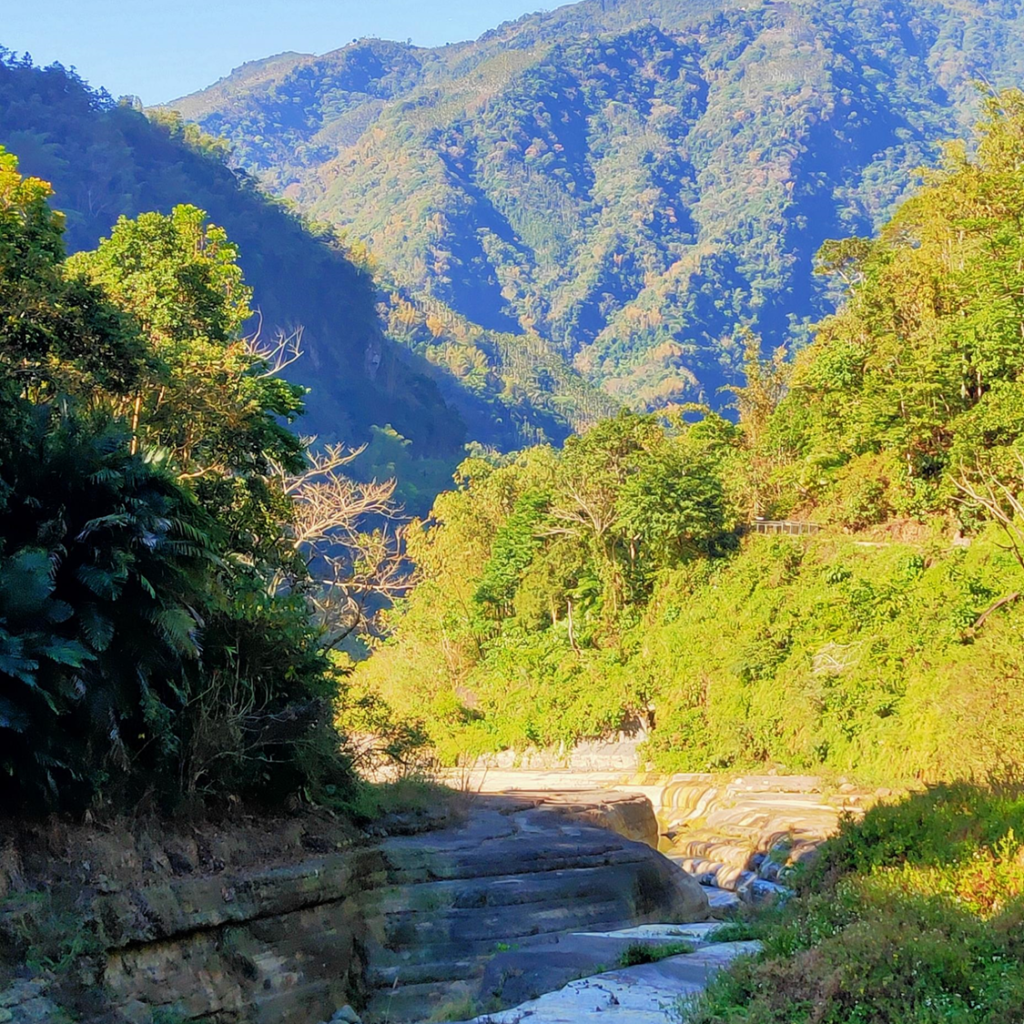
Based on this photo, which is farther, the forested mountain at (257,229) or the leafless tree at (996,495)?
the forested mountain at (257,229)

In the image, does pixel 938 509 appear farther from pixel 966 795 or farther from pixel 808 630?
pixel 966 795

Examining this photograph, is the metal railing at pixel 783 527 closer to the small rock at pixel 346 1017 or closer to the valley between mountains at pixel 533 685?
the valley between mountains at pixel 533 685

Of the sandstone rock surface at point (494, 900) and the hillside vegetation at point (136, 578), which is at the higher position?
the hillside vegetation at point (136, 578)

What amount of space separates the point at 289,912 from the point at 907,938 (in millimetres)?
6492

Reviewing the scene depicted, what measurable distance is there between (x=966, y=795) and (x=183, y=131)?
116898 millimetres

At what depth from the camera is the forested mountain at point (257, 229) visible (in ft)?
349

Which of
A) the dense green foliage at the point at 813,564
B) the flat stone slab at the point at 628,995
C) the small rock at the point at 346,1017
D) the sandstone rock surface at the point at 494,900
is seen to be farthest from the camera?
the dense green foliage at the point at 813,564

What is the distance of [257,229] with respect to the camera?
114 m

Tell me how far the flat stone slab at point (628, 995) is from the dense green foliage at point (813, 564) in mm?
10291

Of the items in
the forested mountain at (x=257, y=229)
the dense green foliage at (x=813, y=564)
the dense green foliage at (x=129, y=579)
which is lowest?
the dense green foliage at (x=813, y=564)

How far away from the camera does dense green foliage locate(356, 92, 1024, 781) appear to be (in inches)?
1034

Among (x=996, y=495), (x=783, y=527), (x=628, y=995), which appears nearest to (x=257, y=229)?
(x=783, y=527)

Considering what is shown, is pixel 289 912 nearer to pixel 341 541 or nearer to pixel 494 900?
pixel 494 900

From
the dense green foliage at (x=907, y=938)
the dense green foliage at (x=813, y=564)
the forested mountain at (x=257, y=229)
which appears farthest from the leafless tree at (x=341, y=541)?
the forested mountain at (x=257, y=229)
